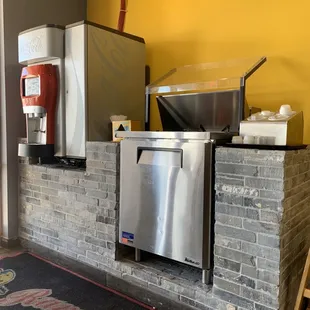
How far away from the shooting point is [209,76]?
7.63ft

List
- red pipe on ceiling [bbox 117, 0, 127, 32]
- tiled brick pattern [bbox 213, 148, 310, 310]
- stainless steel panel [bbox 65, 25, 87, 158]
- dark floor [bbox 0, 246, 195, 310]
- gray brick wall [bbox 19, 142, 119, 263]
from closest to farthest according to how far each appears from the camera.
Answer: tiled brick pattern [bbox 213, 148, 310, 310] → dark floor [bbox 0, 246, 195, 310] → gray brick wall [bbox 19, 142, 119, 263] → stainless steel panel [bbox 65, 25, 87, 158] → red pipe on ceiling [bbox 117, 0, 127, 32]

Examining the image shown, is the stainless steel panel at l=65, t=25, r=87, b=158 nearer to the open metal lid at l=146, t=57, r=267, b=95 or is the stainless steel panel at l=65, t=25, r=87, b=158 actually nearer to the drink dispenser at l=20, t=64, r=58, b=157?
the drink dispenser at l=20, t=64, r=58, b=157

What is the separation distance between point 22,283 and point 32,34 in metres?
1.87

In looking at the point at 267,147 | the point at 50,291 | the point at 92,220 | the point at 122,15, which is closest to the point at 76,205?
the point at 92,220

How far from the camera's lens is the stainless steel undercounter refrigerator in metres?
1.77

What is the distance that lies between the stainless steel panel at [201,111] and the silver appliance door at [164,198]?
0.52 meters

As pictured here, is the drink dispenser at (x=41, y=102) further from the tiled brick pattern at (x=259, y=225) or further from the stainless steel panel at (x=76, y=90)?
the tiled brick pattern at (x=259, y=225)

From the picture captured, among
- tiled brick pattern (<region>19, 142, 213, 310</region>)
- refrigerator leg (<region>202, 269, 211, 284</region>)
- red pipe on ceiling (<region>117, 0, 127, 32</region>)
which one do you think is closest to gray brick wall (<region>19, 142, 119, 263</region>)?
tiled brick pattern (<region>19, 142, 213, 310</region>)

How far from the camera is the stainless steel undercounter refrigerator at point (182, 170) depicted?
1.77 m

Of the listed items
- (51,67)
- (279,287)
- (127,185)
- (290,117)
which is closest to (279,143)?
(290,117)

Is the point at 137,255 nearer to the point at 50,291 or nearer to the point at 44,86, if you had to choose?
the point at 50,291

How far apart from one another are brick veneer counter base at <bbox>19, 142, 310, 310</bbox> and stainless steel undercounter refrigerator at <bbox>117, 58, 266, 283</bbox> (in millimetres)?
80

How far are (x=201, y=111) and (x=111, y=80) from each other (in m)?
0.80

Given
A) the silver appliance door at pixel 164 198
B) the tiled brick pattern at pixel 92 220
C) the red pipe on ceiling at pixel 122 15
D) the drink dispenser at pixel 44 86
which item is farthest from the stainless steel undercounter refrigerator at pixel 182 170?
the red pipe on ceiling at pixel 122 15
